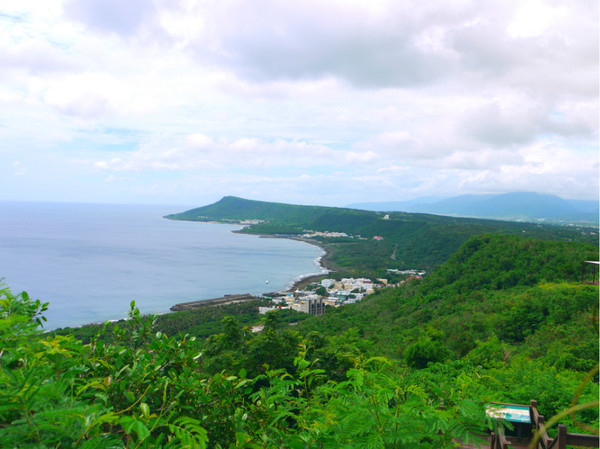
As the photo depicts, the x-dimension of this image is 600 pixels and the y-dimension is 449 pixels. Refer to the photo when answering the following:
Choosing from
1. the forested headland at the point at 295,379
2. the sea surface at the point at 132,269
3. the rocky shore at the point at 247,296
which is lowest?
the rocky shore at the point at 247,296

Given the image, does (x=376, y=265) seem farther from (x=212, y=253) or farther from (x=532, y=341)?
(x=532, y=341)

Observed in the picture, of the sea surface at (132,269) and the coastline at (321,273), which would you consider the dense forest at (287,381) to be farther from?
the coastline at (321,273)

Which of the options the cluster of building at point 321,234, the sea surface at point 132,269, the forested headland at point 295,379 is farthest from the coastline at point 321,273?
the forested headland at point 295,379

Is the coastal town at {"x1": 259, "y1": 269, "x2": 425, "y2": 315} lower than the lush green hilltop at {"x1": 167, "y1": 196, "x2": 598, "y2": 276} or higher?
lower

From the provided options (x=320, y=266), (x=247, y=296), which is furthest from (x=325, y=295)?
(x=320, y=266)

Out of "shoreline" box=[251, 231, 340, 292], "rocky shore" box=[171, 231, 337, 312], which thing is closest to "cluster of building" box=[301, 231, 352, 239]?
"shoreline" box=[251, 231, 340, 292]

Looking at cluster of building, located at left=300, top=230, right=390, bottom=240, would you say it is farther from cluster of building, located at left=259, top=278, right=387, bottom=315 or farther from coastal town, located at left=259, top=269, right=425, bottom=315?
cluster of building, located at left=259, top=278, right=387, bottom=315

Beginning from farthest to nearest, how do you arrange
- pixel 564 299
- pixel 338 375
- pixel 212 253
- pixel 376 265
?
pixel 212 253
pixel 376 265
pixel 564 299
pixel 338 375

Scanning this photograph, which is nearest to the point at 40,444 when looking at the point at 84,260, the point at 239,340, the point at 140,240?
the point at 239,340
